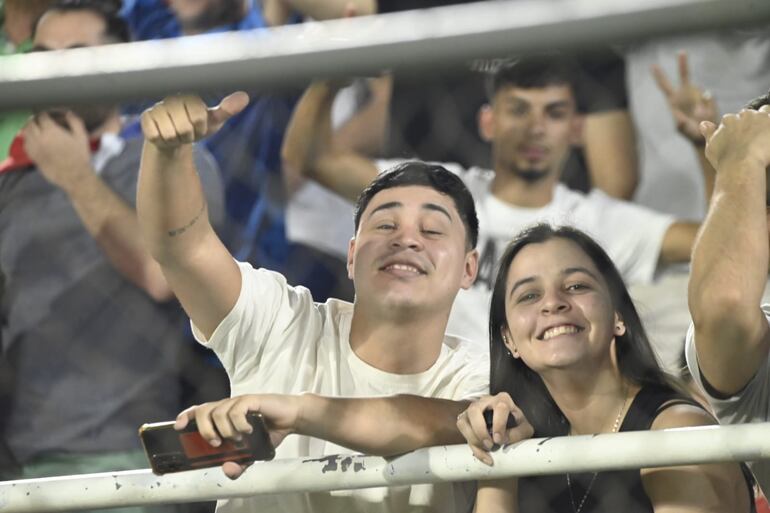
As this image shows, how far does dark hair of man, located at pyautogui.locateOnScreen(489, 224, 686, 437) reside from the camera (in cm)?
151

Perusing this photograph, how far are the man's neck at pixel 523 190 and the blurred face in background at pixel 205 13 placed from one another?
60 cm

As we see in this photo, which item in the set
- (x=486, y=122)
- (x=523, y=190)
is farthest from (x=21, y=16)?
(x=523, y=190)

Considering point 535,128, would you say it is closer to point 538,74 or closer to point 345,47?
point 538,74

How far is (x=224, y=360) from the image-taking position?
1640mm

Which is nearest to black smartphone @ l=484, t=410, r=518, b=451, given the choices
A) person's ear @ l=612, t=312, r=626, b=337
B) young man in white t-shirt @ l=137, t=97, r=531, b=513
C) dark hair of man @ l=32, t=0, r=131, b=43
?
young man in white t-shirt @ l=137, t=97, r=531, b=513

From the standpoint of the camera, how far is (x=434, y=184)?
1777mm

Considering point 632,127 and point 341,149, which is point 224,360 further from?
point 632,127

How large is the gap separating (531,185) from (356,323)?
0.66m

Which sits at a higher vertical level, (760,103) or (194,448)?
(760,103)

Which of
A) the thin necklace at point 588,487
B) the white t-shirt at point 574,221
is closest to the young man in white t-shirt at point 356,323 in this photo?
the thin necklace at point 588,487

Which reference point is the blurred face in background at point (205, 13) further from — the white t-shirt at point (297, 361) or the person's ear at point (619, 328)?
the person's ear at point (619, 328)

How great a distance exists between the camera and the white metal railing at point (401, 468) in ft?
3.78

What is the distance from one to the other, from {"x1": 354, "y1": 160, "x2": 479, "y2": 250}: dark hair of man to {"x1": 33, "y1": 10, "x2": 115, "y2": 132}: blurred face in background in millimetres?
731

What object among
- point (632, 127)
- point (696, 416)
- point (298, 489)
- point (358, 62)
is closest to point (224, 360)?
point (298, 489)
